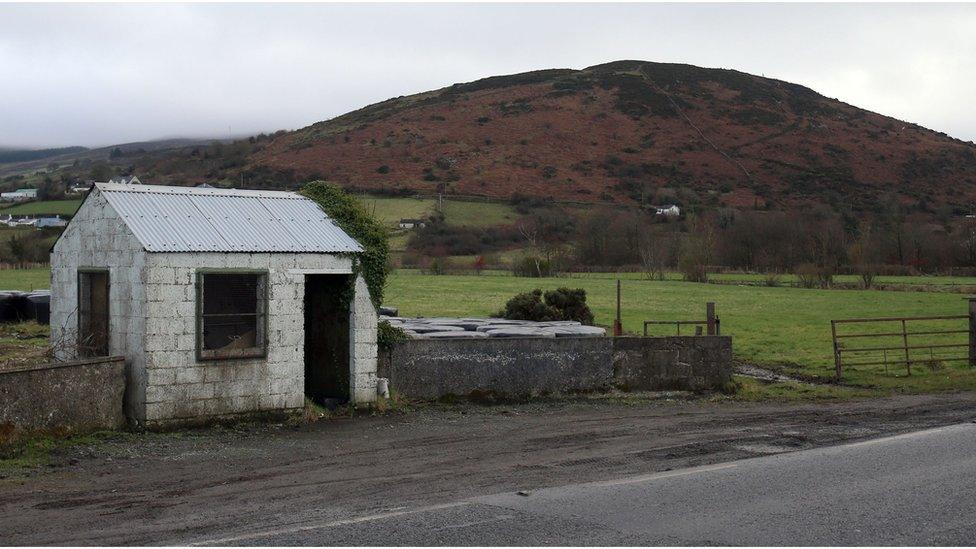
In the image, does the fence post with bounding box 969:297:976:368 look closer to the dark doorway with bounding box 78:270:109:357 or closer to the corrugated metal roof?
the corrugated metal roof

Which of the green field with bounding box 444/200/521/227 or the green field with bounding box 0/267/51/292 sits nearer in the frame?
the green field with bounding box 0/267/51/292

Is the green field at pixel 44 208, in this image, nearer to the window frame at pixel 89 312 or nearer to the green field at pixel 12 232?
the green field at pixel 12 232

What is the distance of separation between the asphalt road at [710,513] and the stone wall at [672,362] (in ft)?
24.6

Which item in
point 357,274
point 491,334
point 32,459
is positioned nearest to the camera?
point 32,459

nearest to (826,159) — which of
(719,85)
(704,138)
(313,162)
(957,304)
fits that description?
(704,138)

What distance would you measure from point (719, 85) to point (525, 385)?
5818 inches

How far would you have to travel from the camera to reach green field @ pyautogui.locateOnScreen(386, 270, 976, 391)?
24.2 metres

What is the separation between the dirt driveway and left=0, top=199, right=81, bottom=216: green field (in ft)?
242

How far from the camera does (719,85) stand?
157m

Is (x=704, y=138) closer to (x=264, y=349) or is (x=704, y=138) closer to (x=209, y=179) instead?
(x=209, y=179)

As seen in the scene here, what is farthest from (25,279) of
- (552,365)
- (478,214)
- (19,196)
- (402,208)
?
(478,214)

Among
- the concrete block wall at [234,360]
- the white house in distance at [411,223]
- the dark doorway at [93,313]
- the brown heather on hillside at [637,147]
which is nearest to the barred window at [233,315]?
the concrete block wall at [234,360]

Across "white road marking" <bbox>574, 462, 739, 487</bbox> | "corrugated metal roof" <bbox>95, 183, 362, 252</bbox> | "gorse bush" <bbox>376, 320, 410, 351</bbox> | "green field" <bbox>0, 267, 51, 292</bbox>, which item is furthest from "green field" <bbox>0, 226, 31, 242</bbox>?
"white road marking" <bbox>574, 462, 739, 487</bbox>

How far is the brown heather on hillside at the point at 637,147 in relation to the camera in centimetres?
12025
